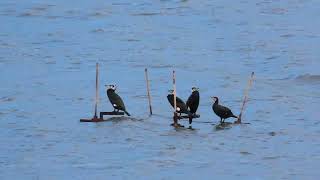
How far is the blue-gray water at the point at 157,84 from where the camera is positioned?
18.2 m

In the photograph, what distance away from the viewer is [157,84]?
26672 millimetres

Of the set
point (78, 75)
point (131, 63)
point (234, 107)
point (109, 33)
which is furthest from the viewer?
point (109, 33)

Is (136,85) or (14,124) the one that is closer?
(14,124)

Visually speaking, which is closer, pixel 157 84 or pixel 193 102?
pixel 193 102

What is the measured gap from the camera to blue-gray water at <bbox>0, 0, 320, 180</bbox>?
18.2 m

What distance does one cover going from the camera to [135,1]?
44.5 metres

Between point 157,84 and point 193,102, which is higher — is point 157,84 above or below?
below

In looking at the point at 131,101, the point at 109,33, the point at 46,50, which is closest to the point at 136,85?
the point at 131,101

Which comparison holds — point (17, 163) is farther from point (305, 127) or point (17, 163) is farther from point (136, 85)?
point (136, 85)

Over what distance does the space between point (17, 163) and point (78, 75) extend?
403 inches

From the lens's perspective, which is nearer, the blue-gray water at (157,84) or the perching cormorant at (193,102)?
the blue-gray water at (157,84)

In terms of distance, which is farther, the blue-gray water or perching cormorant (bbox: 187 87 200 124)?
perching cormorant (bbox: 187 87 200 124)

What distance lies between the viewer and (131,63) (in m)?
30.2

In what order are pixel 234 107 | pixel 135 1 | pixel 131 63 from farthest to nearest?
pixel 135 1
pixel 131 63
pixel 234 107
